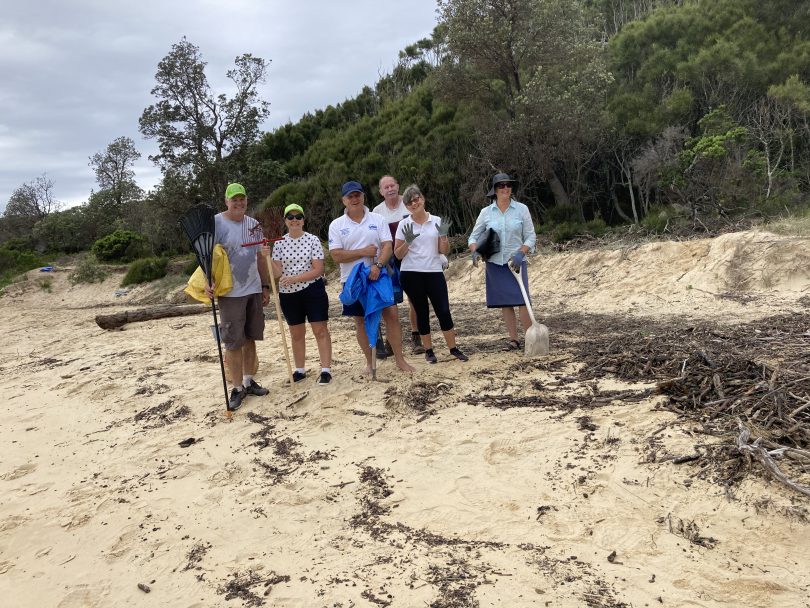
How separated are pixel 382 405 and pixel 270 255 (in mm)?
1564

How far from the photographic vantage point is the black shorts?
4652 millimetres

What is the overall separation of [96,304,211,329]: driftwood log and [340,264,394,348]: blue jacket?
7.71 m

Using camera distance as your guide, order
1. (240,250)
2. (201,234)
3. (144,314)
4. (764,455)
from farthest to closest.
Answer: (144,314), (240,250), (201,234), (764,455)

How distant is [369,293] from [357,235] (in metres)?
0.50

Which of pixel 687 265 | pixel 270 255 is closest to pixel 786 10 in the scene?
pixel 687 265

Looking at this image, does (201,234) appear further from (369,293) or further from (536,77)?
(536,77)

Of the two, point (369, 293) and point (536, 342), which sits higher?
point (369, 293)

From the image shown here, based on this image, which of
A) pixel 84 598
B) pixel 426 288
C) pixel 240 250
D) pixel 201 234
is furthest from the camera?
pixel 426 288

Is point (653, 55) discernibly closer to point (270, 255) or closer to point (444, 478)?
point (270, 255)

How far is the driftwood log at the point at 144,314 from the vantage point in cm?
1040

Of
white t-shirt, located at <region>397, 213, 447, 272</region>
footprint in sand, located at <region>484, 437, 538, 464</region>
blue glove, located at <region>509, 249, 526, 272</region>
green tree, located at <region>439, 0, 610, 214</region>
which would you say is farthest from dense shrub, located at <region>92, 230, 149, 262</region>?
footprint in sand, located at <region>484, 437, 538, 464</region>

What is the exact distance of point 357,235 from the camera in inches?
181

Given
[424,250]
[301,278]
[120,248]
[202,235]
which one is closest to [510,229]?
[424,250]

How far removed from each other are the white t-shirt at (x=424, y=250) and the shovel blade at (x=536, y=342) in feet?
3.49
